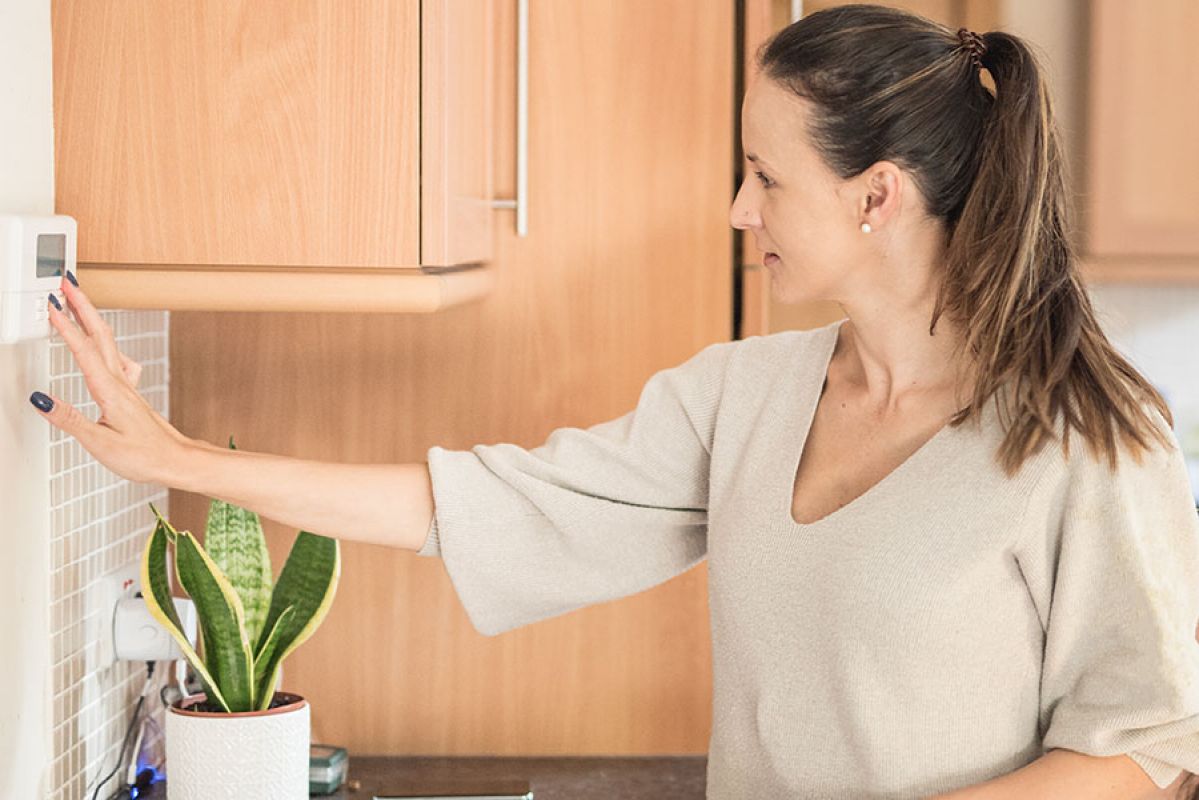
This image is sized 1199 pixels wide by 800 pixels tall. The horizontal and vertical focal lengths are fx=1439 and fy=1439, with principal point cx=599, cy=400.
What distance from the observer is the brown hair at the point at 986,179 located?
1224mm

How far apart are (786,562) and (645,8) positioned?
32.2 inches

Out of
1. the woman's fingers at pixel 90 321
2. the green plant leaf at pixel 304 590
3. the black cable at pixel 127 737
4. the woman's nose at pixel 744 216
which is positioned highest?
the woman's nose at pixel 744 216

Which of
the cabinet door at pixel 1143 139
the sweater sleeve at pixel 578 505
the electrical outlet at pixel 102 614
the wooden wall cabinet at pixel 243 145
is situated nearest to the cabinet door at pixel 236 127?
the wooden wall cabinet at pixel 243 145

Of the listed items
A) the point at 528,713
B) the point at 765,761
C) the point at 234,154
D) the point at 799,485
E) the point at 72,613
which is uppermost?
the point at 234,154

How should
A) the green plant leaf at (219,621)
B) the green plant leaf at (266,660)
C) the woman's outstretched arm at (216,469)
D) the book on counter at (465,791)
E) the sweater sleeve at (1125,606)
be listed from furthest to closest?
1. the book on counter at (465,791)
2. the green plant leaf at (266,660)
3. the green plant leaf at (219,621)
4. the woman's outstretched arm at (216,469)
5. the sweater sleeve at (1125,606)

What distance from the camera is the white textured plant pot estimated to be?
4.56 ft

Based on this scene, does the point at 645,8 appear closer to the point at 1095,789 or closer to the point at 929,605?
the point at 929,605

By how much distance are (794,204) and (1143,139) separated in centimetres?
85

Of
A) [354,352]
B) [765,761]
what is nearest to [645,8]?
[354,352]

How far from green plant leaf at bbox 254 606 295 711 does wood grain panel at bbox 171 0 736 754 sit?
1.22 ft

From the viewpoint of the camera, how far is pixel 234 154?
1.32 meters

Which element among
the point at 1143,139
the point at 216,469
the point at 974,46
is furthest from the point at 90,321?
the point at 1143,139

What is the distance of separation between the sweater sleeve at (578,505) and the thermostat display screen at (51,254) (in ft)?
1.28

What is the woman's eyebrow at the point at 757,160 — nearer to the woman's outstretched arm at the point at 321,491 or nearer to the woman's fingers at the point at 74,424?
the woman's outstretched arm at the point at 321,491
